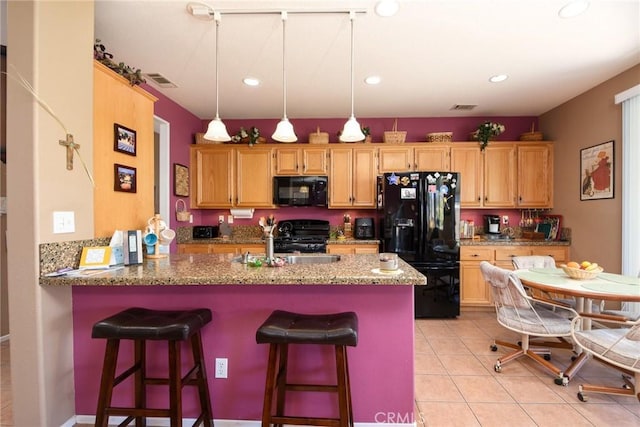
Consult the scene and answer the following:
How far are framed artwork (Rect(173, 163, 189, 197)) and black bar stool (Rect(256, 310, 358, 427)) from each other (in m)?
2.88

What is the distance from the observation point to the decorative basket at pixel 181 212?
12.7 feet

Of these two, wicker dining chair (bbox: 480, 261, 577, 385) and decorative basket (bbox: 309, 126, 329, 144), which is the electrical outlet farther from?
decorative basket (bbox: 309, 126, 329, 144)

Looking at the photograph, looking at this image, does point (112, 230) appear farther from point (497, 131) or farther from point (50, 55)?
point (497, 131)

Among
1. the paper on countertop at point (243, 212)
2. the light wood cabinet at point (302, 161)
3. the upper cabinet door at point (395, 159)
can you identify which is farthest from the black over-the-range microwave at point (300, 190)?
the upper cabinet door at point (395, 159)

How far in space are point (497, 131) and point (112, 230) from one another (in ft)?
14.4

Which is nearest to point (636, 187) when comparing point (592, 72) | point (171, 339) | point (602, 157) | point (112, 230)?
point (602, 157)

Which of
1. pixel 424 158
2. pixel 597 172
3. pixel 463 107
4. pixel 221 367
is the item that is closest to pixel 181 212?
pixel 221 367

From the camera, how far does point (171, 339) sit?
1442 millimetres

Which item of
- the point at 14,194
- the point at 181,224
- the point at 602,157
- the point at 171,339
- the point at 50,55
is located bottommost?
the point at 171,339

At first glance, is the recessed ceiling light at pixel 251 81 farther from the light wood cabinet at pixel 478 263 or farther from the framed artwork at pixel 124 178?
the light wood cabinet at pixel 478 263

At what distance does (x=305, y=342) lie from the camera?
138 centimetres

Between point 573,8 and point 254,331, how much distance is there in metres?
2.95

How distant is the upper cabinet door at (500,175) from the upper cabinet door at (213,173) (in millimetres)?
3495

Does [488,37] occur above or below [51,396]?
above
